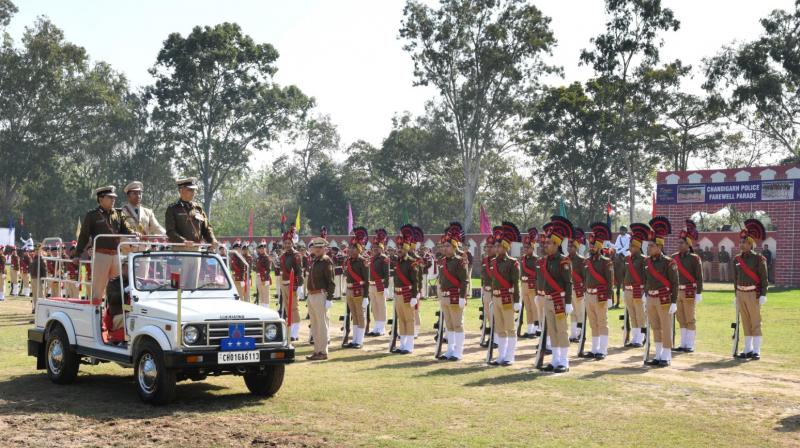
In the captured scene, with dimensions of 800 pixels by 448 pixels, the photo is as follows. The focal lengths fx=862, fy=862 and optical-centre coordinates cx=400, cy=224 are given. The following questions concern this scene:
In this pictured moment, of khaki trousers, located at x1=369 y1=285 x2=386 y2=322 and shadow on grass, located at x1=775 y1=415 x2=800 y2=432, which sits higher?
khaki trousers, located at x1=369 y1=285 x2=386 y2=322

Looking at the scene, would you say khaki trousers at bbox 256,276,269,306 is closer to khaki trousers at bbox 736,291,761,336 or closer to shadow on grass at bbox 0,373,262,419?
shadow on grass at bbox 0,373,262,419

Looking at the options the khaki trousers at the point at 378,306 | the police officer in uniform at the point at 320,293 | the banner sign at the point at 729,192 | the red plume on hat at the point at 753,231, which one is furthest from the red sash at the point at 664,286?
the banner sign at the point at 729,192

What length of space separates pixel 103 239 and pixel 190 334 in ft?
8.41

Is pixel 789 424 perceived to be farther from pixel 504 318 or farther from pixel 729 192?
pixel 729 192

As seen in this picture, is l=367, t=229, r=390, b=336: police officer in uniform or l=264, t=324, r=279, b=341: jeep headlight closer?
l=264, t=324, r=279, b=341: jeep headlight

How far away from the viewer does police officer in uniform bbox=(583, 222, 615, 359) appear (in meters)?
16.2

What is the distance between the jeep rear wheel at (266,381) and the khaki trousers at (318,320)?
12.7 ft

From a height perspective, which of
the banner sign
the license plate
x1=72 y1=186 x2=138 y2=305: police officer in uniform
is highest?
the banner sign

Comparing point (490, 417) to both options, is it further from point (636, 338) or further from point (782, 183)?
point (782, 183)

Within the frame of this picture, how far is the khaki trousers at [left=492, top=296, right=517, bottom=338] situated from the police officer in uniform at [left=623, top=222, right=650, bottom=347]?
127 inches

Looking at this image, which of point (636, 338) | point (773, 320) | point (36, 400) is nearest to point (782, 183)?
point (773, 320)

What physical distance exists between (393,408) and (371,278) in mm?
9687

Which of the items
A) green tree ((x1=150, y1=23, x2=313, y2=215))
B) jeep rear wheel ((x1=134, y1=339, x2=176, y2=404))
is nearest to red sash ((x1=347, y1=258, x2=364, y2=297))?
jeep rear wheel ((x1=134, y1=339, x2=176, y2=404))

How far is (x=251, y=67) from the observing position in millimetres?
64438
